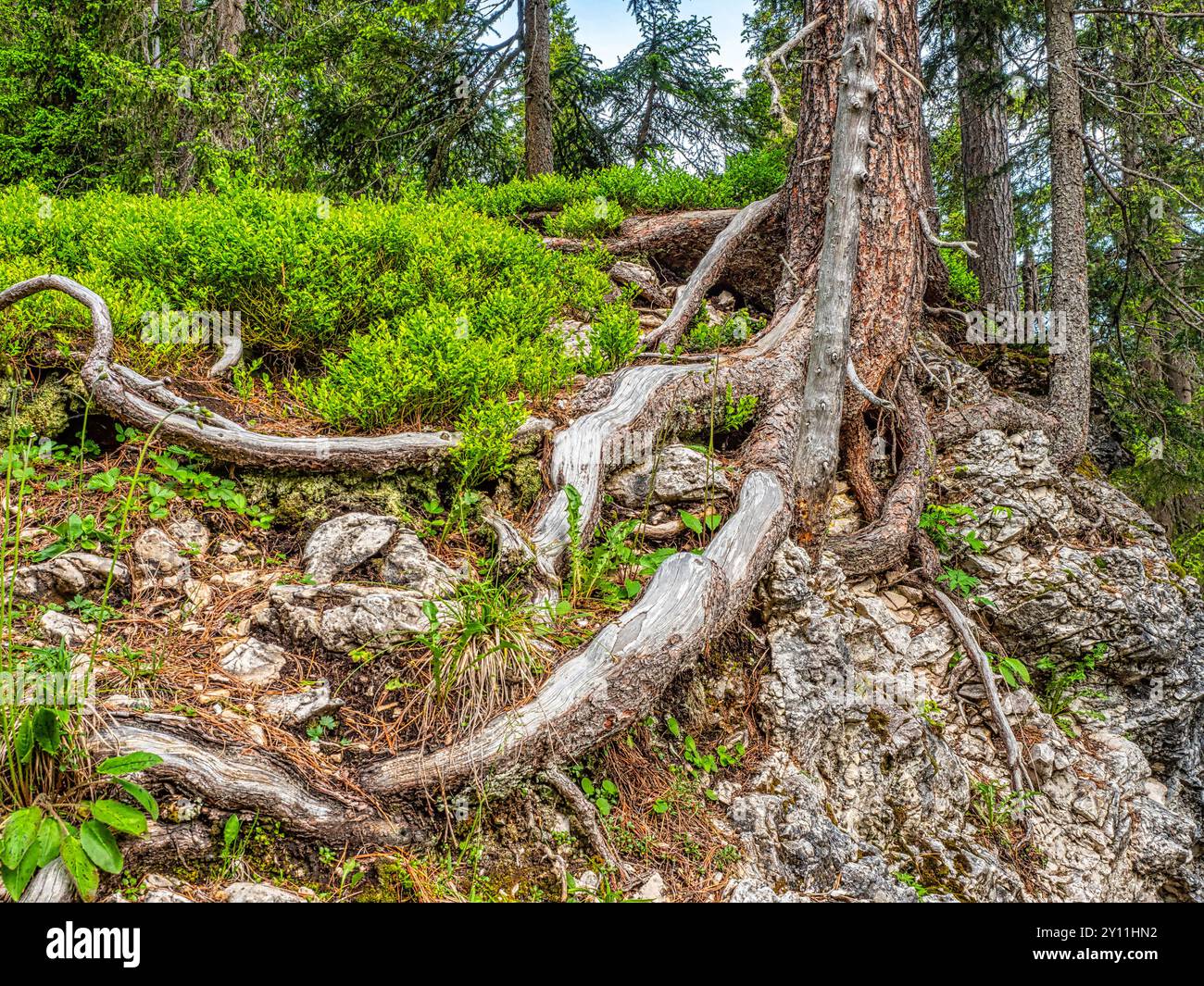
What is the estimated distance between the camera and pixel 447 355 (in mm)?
4301

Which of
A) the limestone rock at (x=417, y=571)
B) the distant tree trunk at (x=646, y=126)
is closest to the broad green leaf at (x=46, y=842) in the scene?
the limestone rock at (x=417, y=571)

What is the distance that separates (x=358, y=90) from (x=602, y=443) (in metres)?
7.00

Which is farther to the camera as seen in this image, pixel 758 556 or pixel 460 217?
pixel 460 217

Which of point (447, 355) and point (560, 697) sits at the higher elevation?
point (447, 355)

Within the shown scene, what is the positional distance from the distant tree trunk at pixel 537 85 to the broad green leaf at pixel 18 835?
9.24 meters

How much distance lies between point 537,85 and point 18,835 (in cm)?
1003

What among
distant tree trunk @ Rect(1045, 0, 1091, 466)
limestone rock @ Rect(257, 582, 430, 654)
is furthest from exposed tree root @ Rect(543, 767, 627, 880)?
distant tree trunk @ Rect(1045, 0, 1091, 466)

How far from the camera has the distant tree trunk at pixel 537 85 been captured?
9336mm

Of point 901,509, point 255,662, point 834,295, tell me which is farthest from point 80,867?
point 901,509

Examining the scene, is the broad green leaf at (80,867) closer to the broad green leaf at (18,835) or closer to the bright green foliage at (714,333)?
the broad green leaf at (18,835)

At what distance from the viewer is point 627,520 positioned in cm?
401

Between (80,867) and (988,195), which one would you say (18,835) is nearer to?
(80,867)
